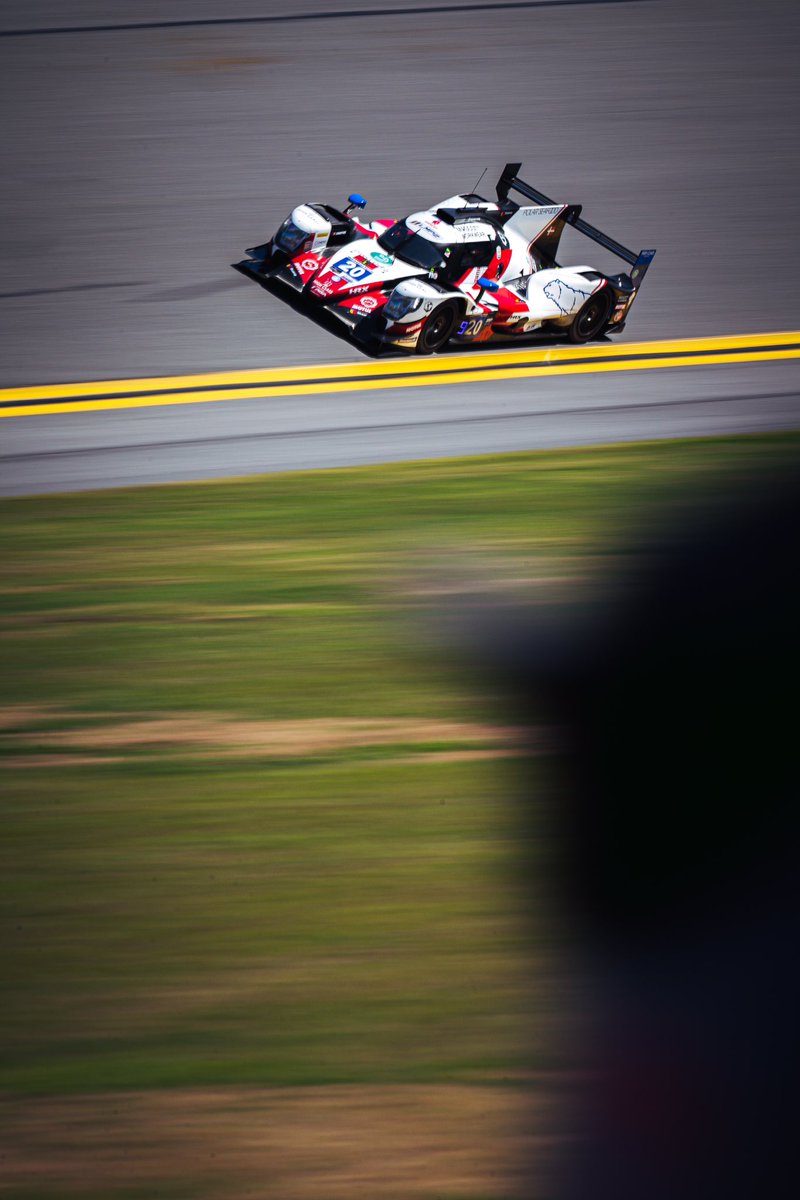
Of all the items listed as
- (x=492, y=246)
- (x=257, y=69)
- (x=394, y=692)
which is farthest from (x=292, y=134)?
(x=394, y=692)

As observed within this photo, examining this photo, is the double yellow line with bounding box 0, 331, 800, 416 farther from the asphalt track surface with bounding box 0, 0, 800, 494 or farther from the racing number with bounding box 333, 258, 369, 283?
the racing number with bounding box 333, 258, 369, 283

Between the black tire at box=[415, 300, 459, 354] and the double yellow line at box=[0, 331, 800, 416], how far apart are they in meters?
0.18

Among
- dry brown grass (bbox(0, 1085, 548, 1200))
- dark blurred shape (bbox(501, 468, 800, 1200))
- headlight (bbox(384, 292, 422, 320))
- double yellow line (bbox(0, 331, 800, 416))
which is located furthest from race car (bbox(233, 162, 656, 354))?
dry brown grass (bbox(0, 1085, 548, 1200))

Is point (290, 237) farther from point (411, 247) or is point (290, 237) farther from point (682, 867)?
point (682, 867)

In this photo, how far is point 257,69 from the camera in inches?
723

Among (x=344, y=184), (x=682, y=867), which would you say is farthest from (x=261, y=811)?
(x=344, y=184)

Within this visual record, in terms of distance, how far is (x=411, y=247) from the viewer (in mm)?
11547

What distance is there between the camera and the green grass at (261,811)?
4.79 m

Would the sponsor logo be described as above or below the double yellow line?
above

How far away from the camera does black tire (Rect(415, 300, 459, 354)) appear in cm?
1138

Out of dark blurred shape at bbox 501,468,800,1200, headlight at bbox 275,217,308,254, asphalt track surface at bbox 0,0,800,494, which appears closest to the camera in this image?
dark blurred shape at bbox 501,468,800,1200

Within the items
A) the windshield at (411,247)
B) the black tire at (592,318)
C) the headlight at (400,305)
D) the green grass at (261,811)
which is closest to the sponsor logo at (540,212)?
the black tire at (592,318)

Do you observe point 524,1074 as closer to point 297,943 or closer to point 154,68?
Result: point 297,943

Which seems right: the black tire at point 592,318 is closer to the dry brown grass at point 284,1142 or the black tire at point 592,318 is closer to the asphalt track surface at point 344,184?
the asphalt track surface at point 344,184
